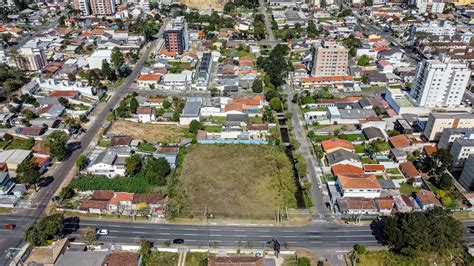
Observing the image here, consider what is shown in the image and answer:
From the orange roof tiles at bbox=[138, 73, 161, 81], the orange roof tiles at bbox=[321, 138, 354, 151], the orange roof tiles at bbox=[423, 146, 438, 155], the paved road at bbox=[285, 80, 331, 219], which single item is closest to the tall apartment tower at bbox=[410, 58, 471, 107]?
Result: the orange roof tiles at bbox=[423, 146, 438, 155]

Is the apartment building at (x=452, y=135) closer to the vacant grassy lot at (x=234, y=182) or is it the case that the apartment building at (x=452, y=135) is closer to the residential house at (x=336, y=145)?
the residential house at (x=336, y=145)

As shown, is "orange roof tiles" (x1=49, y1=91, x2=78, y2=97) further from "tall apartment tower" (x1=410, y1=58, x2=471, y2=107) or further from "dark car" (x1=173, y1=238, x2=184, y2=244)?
"tall apartment tower" (x1=410, y1=58, x2=471, y2=107)

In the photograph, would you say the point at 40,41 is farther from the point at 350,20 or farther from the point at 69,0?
the point at 350,20

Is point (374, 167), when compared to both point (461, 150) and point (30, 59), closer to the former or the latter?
point (461, 150)

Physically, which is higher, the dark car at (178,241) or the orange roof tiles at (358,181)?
the orange roof tiles at (358,181)

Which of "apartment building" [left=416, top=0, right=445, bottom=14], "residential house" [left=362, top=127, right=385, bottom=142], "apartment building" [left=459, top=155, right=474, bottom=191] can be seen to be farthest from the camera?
"apartment building" [left=416, top=0, right=445, bottom=14]

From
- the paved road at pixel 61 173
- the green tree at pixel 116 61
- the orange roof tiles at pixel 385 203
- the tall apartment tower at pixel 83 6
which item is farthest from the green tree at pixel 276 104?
the tall apartment tower at pixel 83 6

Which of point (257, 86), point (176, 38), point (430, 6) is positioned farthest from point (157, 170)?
point (430, 6)
